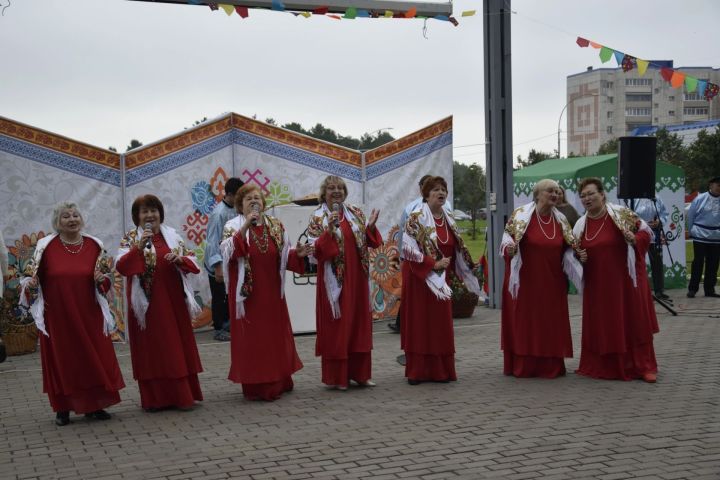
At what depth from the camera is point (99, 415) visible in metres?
6.96

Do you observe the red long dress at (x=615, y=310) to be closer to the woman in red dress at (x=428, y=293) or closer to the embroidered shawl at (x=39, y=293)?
the woman in red dress at (x=428, y=293)

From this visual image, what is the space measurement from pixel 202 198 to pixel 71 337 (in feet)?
17.4

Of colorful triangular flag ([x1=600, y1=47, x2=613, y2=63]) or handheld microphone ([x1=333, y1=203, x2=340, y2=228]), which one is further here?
colorful triangular flag ([x1=600, y1=47, x2=613, y2=63])

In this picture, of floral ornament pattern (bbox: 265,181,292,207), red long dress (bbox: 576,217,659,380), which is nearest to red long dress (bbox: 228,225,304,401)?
red long dress (bbox: 576,217,659,380)

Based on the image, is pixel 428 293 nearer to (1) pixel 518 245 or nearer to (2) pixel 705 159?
(1) pixel 518 245

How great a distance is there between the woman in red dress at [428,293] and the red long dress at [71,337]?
2.72 metres

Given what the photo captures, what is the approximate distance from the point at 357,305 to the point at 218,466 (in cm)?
266

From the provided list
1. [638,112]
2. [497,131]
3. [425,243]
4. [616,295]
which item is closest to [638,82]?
[638,112]

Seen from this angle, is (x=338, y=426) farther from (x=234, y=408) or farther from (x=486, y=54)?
(x=486, y=54)

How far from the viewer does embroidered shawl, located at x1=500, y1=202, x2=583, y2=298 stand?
812 centimetres

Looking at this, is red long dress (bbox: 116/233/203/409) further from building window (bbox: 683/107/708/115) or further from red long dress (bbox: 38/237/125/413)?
building window (bbox: 683/107/708/115)

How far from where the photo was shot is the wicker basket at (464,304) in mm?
12789

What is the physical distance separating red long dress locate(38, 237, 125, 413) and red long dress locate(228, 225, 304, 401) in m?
1.08

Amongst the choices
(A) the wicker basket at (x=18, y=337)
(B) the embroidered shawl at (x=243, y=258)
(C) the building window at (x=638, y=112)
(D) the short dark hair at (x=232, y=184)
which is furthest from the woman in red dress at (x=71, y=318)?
(C) the building window at (x=638, y=112)
